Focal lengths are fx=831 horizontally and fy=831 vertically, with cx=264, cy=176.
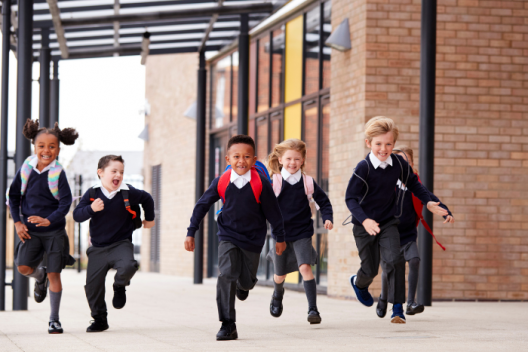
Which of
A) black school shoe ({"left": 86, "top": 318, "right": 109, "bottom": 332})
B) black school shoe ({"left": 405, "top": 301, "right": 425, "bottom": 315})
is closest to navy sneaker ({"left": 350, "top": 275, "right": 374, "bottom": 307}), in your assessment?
black school shoe ({"left": 405, "top": 301, "right": 425, "bottom": 315})

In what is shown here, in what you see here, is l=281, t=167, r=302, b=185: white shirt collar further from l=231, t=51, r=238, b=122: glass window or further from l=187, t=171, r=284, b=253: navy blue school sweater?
l=231, t=51, r=238, b=122: glass window

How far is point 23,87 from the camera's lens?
9.24m

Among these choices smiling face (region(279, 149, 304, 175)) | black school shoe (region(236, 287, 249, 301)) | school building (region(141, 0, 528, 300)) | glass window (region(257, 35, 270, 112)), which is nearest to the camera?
black school shoe (region(236, 287, 249, 301))

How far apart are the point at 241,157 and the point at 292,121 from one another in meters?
7.86

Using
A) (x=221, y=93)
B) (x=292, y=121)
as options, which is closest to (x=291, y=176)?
(x=292, y=121)

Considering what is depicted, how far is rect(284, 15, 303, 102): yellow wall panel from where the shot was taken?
13805 mm

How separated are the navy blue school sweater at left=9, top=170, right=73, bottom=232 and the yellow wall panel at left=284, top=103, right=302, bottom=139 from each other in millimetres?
7119

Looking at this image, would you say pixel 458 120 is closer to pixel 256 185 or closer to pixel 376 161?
pixel 376 161

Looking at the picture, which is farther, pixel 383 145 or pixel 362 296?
pixel 362 296

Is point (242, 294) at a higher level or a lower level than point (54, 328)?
higher

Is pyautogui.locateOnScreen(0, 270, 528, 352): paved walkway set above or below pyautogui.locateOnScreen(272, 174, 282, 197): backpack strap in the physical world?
below

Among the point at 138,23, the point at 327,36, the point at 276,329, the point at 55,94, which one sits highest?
the point at 138,23

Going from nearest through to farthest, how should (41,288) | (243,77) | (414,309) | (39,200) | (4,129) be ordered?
(39,200)
(41,288)
(414,309)
(4,129)
(243,77)

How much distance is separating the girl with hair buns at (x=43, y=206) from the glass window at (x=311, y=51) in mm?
6628
